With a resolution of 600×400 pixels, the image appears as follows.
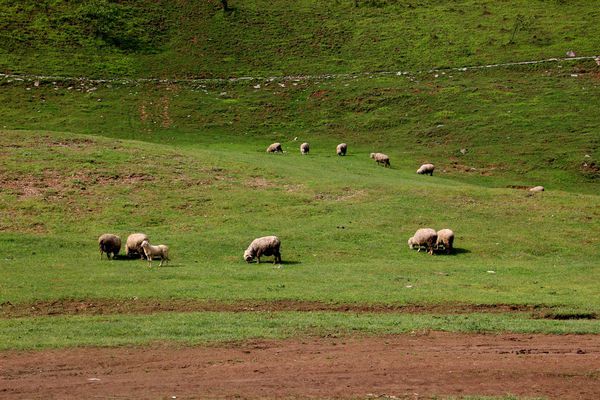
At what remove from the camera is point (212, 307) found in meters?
25.7

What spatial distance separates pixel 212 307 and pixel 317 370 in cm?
803

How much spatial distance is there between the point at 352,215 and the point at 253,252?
8682mm

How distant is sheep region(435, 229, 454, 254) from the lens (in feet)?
118

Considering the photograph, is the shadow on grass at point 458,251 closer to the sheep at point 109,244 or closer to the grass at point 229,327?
the grass at point 229,327

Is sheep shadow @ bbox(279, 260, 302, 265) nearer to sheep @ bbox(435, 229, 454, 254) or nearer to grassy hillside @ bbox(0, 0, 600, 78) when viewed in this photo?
sheep @ bbox(435, 229, 454, 254)

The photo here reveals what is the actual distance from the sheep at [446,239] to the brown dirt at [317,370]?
14555mm

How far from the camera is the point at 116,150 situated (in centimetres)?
5006

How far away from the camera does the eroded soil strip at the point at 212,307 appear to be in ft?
82.8

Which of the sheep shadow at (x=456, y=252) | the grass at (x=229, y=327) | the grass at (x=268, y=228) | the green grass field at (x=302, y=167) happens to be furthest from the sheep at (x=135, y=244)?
the sheep shadow at (x=456, y=252)

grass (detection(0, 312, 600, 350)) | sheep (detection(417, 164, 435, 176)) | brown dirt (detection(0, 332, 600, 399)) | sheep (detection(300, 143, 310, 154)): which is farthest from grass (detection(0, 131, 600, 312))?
sheep (detection(300, 143, 310, 154))

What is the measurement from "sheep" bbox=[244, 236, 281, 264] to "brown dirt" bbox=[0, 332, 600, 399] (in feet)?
40.7

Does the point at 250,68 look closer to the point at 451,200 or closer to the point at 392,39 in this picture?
the point at 392,39

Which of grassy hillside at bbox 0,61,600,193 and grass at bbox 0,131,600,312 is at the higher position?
grassy hillside at bbox 0,61,600,193

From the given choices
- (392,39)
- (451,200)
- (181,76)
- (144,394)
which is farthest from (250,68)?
(144,394)
